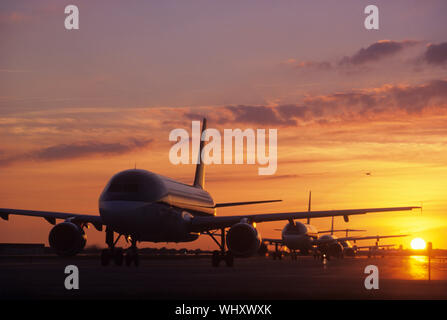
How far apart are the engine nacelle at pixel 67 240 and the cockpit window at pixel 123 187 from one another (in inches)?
124

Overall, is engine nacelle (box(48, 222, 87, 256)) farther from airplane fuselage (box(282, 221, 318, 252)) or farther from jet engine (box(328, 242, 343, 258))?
jet engine (box(328, 242, 343, 258))

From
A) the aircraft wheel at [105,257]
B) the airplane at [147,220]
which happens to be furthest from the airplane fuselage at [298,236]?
the aircraft wheel at [105,257]

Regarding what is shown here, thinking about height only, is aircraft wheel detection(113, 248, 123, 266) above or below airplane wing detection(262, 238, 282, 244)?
below

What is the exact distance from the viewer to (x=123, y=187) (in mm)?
31609

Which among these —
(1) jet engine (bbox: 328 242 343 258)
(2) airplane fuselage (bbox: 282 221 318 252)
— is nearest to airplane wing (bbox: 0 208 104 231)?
(2) airplane fuselage (bbox: 282 221 318 252)

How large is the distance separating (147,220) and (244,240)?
199 inches

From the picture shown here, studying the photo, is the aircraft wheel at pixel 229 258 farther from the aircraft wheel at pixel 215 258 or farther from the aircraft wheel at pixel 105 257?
the aircraft wheel at pixel 105 257

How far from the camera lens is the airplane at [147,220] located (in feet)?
102

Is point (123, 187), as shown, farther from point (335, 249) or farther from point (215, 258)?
point (335, 249)

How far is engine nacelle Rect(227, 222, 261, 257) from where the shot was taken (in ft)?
109
